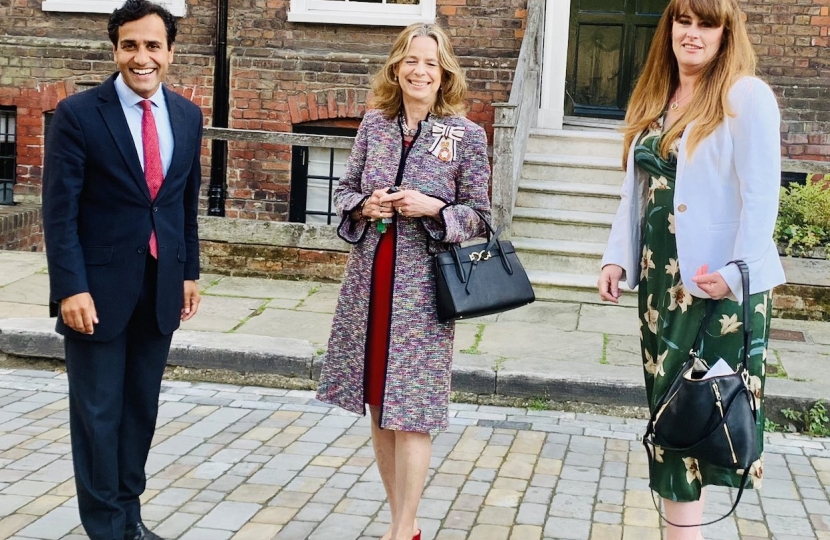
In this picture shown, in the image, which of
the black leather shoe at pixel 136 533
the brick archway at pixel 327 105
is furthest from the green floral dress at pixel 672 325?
the brick archway at pixel 327 105

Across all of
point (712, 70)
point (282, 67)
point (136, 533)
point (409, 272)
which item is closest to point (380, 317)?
point (409, 272)

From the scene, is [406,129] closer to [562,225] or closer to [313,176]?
[562,225]

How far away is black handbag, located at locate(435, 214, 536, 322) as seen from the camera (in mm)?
3881

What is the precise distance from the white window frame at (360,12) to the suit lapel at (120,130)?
23.2 ft

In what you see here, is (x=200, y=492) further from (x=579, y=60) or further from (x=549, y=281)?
(x=579, y=60)

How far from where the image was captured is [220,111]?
11.1 metres

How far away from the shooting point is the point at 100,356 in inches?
151

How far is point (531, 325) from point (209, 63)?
490 cm

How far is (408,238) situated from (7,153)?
882cm

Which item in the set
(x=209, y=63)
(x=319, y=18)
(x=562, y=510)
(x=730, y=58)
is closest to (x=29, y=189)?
(x=209, y=63)

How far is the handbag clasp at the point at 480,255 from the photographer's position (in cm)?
394

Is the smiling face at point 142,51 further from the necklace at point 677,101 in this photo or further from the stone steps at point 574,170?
the stone steps at point 574,170

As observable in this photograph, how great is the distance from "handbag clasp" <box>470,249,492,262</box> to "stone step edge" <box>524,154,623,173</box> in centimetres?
591

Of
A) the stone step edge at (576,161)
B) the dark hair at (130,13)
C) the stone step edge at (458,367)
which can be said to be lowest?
the stone step edge at (458,367)
